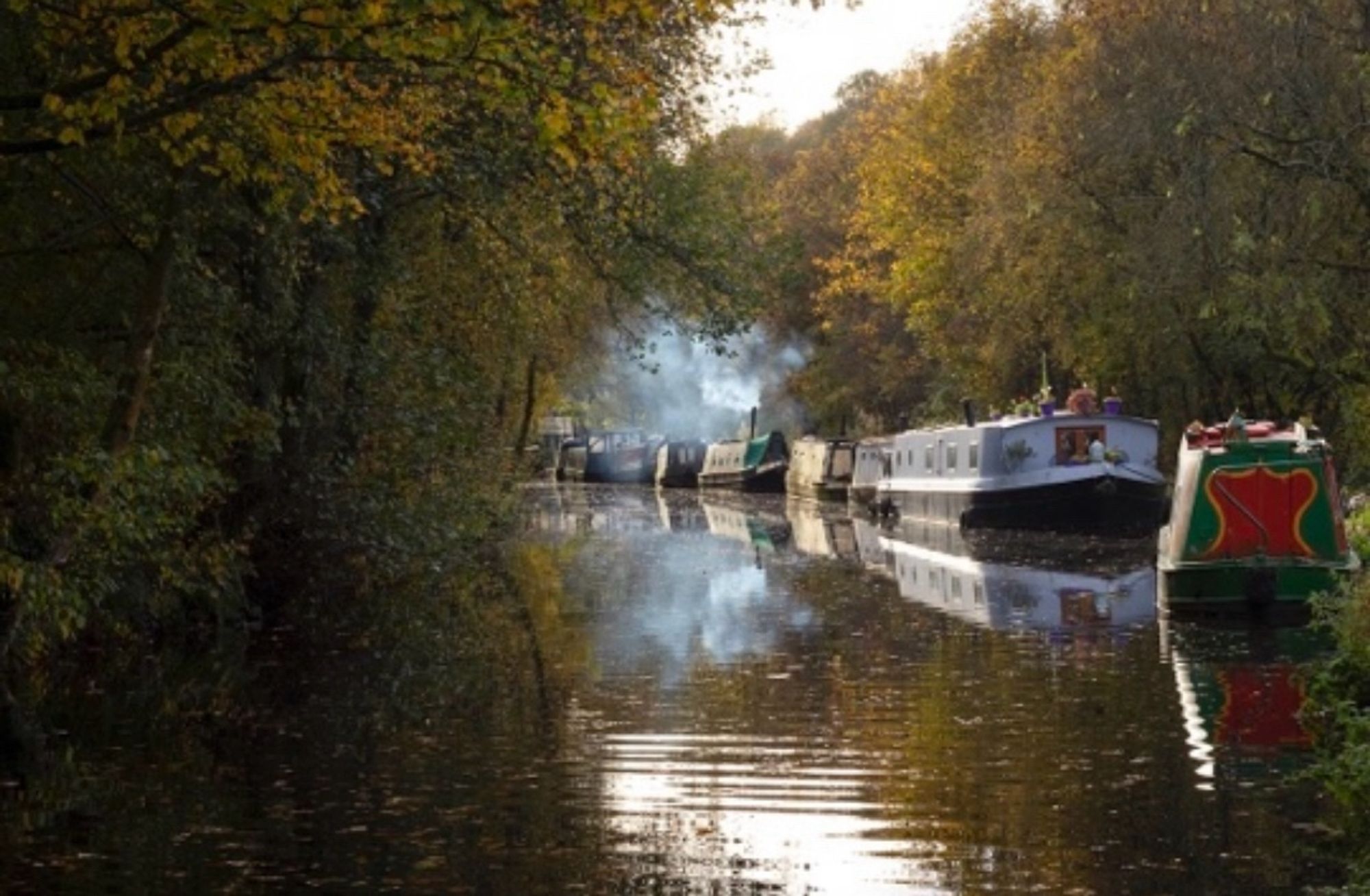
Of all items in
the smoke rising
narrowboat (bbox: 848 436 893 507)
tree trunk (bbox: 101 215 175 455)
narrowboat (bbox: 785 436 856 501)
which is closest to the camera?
tree trunk (bbox: 101 215 175 455)

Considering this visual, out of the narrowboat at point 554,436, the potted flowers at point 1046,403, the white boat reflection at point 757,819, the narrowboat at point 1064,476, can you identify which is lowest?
the white boat reflection at point 757,819

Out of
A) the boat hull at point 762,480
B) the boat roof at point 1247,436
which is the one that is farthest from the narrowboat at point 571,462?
the boat roof at point 1247,436

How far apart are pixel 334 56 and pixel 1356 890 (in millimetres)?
6436

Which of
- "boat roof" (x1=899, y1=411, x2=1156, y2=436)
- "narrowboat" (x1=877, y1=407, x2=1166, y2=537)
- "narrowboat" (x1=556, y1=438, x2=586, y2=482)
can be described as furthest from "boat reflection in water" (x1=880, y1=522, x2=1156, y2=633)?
"narrowboat" (x1=556, y1=438, x2=586, y2=482)

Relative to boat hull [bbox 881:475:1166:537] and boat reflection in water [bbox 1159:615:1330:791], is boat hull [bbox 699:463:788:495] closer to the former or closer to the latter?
boat hull [bbox 881:475:1166:537]

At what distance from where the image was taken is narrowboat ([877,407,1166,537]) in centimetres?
4266

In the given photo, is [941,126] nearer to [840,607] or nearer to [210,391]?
[840,607]

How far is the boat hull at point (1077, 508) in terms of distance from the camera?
42.5m

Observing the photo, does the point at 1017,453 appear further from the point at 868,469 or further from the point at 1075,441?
the point at 868,469

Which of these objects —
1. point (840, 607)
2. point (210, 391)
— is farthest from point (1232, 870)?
point (840, 607)

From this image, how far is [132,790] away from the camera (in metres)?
13.6

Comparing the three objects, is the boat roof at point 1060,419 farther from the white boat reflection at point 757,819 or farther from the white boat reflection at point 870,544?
the white boat reflection at point 757,819

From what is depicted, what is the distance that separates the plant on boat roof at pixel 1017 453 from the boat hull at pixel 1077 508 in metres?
0.54

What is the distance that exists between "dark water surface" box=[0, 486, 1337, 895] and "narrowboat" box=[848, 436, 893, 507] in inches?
1314
